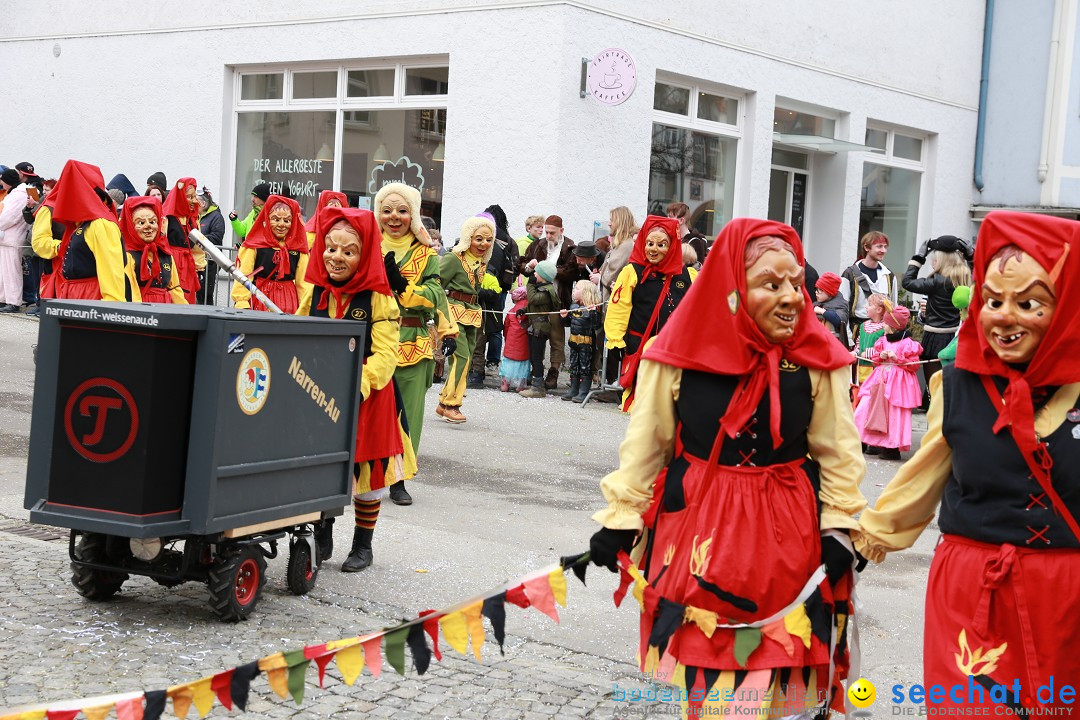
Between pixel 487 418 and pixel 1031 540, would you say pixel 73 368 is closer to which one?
pixel 1031 540

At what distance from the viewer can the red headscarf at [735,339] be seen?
3752 mm

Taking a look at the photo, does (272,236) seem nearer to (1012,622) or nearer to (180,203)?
(180,203)

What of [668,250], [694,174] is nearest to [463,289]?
[668,250]

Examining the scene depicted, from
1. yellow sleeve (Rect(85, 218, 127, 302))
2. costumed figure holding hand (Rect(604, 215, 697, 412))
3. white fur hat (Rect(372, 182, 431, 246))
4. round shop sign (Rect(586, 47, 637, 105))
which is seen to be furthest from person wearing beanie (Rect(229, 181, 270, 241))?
white fur hat (Rect(372, 182, 431, 246))

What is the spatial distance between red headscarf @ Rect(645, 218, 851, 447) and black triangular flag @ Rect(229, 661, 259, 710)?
1485 millimetres

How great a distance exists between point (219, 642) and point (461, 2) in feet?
41.0

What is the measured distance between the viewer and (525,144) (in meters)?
15.8

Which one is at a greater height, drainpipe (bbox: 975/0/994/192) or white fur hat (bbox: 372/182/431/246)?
drainpipe (bbox: 975/0/994/192)

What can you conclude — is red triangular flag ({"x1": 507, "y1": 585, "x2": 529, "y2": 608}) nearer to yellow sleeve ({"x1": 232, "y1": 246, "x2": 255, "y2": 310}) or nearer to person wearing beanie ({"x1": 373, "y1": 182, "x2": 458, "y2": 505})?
person wearing beanie ({"x1": 373, "y1": 182, "x2": 458, "y2": 505})

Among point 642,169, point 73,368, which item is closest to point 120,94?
point 642,169

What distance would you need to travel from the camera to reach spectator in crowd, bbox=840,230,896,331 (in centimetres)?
1416

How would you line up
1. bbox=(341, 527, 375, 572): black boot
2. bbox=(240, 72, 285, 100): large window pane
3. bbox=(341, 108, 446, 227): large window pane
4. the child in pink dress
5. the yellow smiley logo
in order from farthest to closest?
1. bbox=(240, 72, 285, 100): large window pane
2. bbox=(341, 108, 446, 227): large window pane
3. the child in pink dress
4. bbox=(341, 527, 375, 572): black boot
5. the yellow smiley logo

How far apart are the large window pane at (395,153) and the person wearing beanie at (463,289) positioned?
5503 mm

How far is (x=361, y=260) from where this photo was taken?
6535 millimetres
